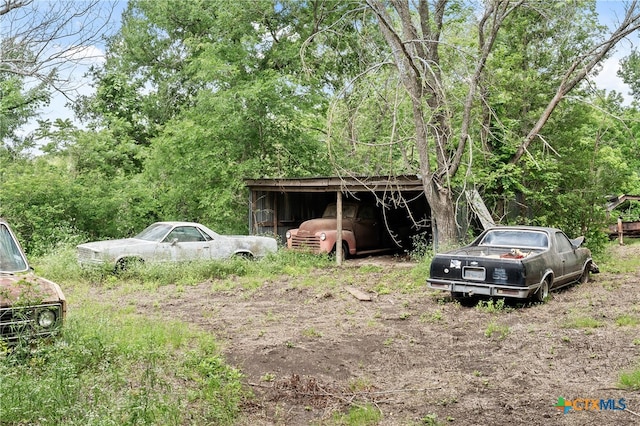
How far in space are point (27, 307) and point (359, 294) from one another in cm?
715

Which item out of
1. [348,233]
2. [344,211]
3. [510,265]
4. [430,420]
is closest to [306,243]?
[348,233]

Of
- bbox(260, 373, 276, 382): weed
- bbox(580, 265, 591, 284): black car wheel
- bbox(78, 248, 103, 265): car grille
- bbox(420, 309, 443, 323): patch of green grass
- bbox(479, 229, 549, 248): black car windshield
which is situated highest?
bbox(479, 229, 549, 248): black car windshield

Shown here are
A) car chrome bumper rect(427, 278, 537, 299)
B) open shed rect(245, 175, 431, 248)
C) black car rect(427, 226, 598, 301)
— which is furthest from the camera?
open shed rect(245, 175, 431, 248)

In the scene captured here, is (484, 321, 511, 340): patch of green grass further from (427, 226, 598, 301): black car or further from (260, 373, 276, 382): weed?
(260, 373, 276, 382): weed

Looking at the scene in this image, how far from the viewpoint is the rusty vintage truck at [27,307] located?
5.57 m

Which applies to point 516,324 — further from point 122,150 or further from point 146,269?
point 122,150

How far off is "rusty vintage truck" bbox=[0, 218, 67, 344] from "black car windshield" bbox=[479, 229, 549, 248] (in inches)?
322

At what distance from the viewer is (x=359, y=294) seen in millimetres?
11688

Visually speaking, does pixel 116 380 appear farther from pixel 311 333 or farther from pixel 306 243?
pixel 306 243

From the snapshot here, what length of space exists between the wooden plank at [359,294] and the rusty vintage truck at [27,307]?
253 inches

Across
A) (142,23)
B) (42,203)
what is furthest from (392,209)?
(142,23)

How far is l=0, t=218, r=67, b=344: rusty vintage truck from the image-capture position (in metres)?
5.57

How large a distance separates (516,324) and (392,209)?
40.1 ft

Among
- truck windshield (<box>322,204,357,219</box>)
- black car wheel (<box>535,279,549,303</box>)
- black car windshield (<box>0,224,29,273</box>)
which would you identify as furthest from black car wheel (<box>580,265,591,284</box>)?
black car windshield (<box>0,224,29,273</box>)
